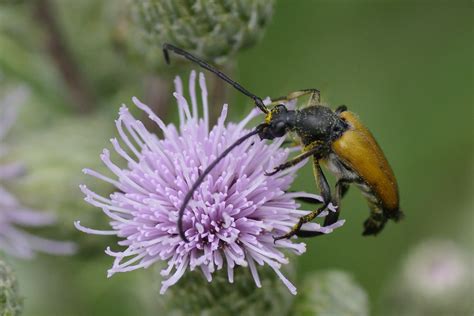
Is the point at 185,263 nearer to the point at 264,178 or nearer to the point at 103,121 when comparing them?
the point at 264,178

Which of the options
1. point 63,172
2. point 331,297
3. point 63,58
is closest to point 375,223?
point 331,297

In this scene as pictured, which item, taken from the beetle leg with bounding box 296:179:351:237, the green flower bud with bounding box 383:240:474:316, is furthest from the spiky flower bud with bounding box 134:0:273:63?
the green flower bud with bounding box 383:240:474:316

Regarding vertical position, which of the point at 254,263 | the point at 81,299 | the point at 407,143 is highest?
the point at 81,299

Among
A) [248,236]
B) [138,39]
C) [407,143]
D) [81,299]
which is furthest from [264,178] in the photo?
[407,143]

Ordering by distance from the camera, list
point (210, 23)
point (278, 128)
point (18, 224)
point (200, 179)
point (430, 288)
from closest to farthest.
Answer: point (200, 179), point (278, 128), point (210, 23), point (18, 224), point (430, 288)

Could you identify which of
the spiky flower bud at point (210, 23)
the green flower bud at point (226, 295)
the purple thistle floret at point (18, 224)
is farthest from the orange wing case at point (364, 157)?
the purple thistle floret at point (18, 224)

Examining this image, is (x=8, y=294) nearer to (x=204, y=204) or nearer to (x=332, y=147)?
(x=204, y=204)
